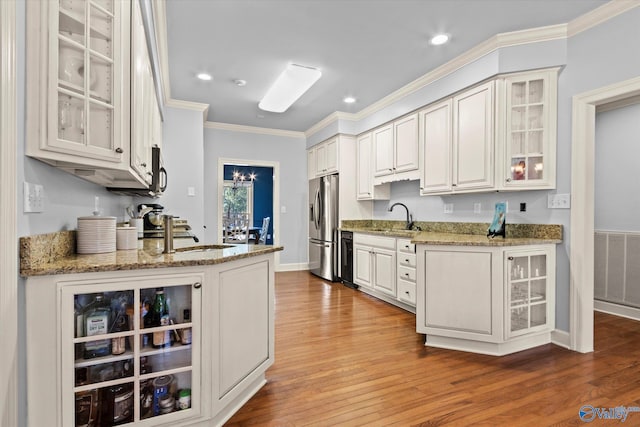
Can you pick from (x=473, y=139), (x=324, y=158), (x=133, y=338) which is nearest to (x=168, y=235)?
(x=133, y=338)

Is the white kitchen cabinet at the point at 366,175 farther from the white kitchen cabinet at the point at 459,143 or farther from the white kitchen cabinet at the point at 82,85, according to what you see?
the white kitchen cabinet at the point at 82,85

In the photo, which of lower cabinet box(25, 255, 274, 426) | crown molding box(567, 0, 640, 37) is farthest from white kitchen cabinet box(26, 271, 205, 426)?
crown molding box(567, 0, 640, 37)

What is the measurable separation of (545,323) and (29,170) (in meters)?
3.51

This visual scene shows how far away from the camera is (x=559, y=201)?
2752 mm

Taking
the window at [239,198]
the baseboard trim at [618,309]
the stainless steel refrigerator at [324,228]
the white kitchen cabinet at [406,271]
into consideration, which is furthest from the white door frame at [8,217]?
the window at [239,198]

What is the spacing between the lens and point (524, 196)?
3.01 metres

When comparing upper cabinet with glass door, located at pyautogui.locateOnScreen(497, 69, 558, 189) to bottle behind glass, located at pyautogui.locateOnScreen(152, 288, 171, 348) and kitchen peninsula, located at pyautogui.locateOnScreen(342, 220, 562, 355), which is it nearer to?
kitchen peninsula, located at pyautogui.locateOnScreen(342, 220, 562, 355)

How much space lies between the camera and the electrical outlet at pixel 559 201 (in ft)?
8.84

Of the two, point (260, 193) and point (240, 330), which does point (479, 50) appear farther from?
point (260, 193)

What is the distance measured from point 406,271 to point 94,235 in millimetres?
2903

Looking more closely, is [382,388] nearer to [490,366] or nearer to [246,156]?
[490,366]

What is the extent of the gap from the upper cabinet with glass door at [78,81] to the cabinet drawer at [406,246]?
280 centimetres

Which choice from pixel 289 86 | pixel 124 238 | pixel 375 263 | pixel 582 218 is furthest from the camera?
pixel 375 263

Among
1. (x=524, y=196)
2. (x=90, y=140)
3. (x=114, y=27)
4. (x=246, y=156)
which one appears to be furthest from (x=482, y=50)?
(x=246, y=156)
